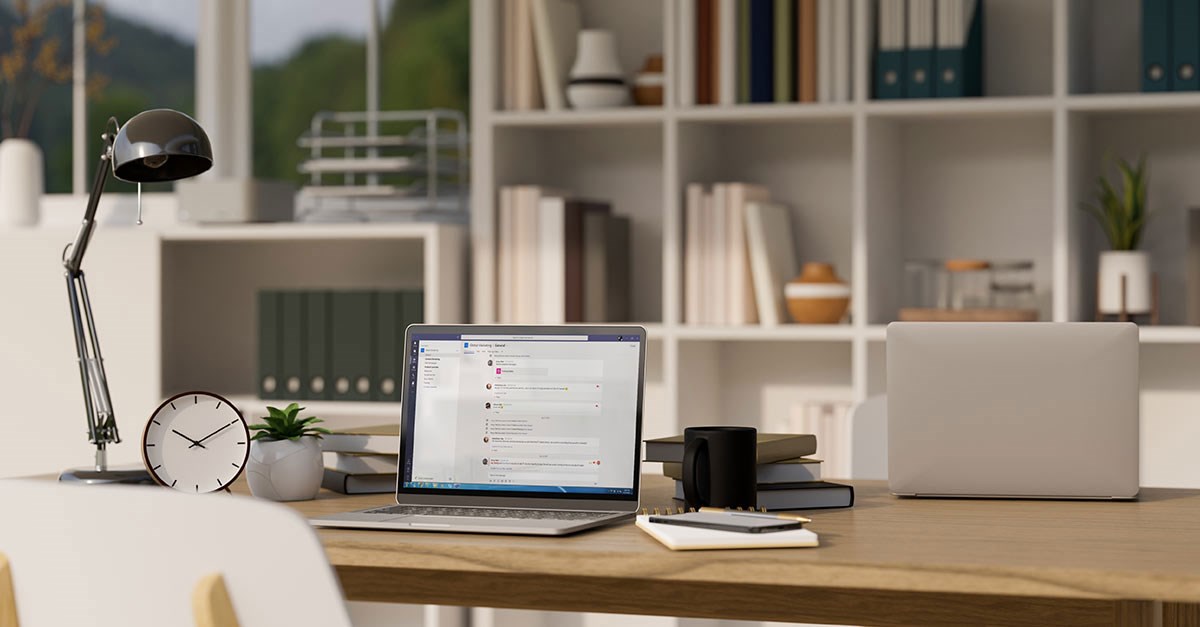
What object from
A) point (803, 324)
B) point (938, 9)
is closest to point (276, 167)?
point (803, 324)

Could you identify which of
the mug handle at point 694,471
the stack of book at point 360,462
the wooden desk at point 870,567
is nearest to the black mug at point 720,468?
the mug handle at point 694,471

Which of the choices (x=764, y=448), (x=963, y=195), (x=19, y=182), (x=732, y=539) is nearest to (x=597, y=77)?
(x=963, y=195)

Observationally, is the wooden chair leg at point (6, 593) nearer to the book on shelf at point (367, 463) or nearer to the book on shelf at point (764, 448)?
the book on shelf at point (367, 463)

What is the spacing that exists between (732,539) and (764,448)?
33 centimetres

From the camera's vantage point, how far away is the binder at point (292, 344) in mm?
3680

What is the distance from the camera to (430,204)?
386 cm

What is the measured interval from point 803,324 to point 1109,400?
5.25ft

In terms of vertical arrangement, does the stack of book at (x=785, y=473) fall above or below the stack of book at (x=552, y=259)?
below

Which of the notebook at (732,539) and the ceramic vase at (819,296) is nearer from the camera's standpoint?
the notebook at (732,539)

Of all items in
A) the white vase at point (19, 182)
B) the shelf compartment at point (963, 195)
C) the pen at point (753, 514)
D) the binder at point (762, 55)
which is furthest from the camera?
the white vase at point (19, 182)

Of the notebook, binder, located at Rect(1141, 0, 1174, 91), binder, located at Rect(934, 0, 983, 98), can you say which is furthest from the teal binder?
the notebook

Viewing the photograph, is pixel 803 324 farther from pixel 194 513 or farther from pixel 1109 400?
pixel 194 513

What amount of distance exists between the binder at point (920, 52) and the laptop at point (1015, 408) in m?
1.55

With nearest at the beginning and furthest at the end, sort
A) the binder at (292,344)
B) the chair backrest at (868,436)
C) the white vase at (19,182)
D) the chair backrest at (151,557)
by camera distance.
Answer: the chair backrest at (151,557)
the chair backrest at (868,436)
the binder at (292,344)
the white vase at (19,182)
